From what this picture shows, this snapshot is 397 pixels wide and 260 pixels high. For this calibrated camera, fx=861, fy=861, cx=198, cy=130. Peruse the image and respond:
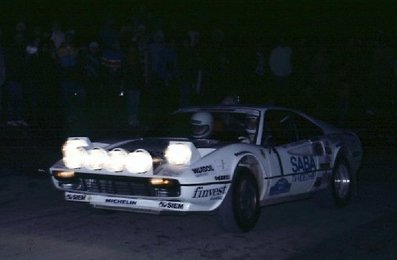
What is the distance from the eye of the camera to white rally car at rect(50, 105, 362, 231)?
313 inches

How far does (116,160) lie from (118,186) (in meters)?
0.25

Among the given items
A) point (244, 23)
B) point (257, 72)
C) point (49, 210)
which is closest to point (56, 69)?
point (257, 72)

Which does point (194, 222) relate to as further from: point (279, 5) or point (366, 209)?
point (279, 5)

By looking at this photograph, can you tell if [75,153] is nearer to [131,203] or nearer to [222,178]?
[131,203]

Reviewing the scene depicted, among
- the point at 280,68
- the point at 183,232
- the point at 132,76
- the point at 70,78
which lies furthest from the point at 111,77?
the point at 183,232

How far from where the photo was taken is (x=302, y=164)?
9461 millimetres

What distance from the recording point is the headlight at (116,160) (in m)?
8.10

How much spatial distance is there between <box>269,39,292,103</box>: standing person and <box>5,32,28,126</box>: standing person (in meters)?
6.36

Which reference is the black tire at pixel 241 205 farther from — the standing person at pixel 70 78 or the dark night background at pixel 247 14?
the dark night background at pixel 247 14

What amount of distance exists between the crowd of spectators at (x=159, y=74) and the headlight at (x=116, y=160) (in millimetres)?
7667

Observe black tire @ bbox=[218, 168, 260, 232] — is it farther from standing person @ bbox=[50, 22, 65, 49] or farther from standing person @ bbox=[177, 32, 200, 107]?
standing person @ bbox=[50, 22, 65, 49]

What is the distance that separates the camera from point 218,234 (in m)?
8.42

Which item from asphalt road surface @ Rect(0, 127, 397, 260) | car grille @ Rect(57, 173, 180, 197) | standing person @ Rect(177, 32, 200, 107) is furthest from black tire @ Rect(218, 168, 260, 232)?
standing person @ Rect(177, 32, 200, 107)

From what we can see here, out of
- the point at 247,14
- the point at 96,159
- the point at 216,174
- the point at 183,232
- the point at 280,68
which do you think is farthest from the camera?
the point at 247,14
